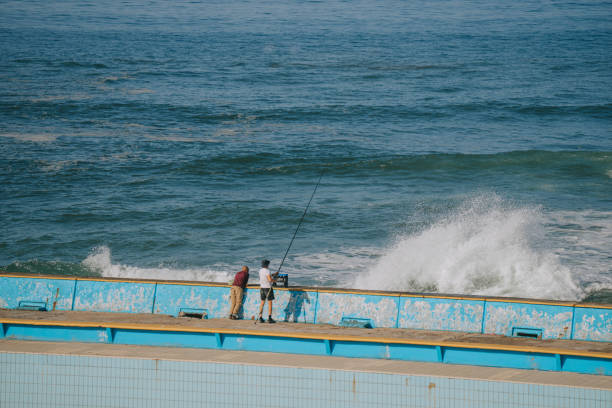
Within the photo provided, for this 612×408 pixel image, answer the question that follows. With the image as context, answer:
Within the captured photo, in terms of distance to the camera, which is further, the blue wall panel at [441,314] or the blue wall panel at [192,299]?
the blue wall panel at [192,299]

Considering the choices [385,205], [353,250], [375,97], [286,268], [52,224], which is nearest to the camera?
[286,268]

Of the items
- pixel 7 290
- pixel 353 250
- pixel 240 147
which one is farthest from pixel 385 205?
pixel 7 290

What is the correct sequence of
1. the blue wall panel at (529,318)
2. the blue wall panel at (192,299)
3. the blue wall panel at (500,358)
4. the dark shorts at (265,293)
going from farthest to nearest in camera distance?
the blue wall panel at (192,299) < the dark shorts at (265,293) < the blue wall panel at (529,318) < the blue wall panel at (500,358)

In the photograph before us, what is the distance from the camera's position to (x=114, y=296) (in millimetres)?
12086

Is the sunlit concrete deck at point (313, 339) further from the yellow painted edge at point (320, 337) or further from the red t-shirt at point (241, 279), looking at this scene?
the red t-shirt at point (241, 279)

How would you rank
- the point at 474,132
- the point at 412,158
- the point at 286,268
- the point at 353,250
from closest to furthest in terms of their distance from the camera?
the point at 286,268
the point at 353,250
the point at 412,158
the point at 474,132

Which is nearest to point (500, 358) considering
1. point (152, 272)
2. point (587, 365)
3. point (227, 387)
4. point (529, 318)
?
point (587, 365)

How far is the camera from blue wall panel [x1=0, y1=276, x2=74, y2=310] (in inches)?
479

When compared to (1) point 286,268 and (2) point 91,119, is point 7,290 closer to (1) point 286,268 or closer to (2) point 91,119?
(1) point 286,268

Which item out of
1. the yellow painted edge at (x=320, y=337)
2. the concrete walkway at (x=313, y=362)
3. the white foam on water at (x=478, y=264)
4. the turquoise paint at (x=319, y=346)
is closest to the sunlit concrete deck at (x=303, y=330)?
the yellow painted edge at (x=320, y=337)

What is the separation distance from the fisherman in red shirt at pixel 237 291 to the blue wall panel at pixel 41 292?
3227 mm

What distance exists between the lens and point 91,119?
32.7 m

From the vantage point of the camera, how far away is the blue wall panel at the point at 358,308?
11.0m

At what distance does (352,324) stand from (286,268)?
20.4ft
